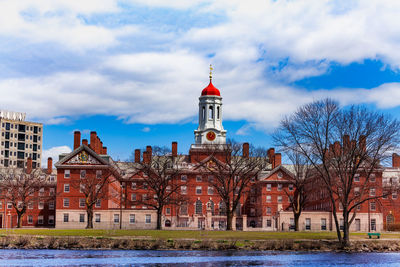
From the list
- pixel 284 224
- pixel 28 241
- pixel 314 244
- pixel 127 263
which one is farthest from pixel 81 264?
Answer: pixel 284 224

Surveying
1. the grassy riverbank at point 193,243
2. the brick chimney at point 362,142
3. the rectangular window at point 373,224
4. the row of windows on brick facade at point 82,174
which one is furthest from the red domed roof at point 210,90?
the brick chimney at point 362,142

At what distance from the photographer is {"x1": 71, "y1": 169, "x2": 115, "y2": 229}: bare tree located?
90.6 m

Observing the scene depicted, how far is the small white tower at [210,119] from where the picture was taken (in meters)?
116

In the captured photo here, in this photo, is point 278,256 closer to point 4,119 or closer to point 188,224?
point 188,224

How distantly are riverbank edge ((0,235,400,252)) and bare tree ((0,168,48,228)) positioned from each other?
39.9m

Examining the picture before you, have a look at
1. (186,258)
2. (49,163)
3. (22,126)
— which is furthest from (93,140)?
(22,126)

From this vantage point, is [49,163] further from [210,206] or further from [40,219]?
[210,206]

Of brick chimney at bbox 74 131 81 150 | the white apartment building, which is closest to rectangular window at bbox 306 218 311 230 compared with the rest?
brick chimney at bbox 74 131 81 150

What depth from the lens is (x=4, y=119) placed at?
170 m

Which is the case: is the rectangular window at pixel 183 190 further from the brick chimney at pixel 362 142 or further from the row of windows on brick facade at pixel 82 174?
the brick chimney at pixel 362 142

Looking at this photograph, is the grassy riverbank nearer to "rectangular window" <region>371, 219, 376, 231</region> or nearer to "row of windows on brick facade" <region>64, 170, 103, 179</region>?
"row of windows on brick facade" <region>64, 170, 103, 179</region>

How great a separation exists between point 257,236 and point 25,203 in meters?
48.6

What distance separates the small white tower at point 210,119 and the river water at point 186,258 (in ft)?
Answer: 199

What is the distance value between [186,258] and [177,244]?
9.30 metres
